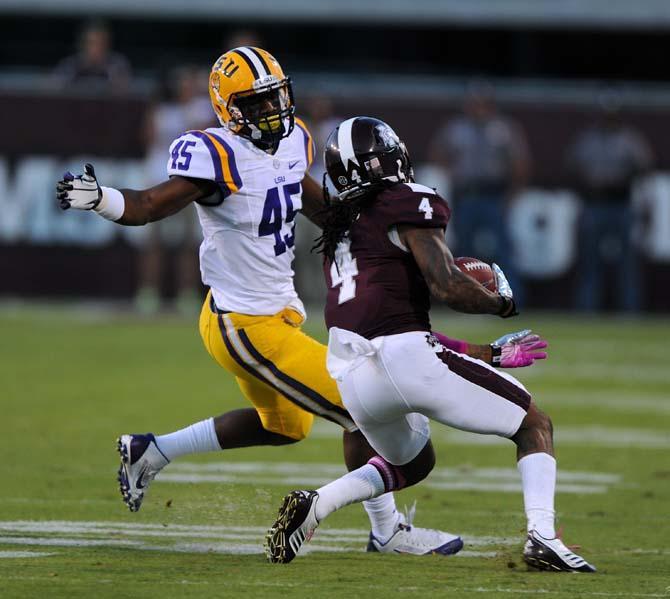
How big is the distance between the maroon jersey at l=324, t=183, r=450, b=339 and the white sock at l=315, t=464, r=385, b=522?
519 millimetres

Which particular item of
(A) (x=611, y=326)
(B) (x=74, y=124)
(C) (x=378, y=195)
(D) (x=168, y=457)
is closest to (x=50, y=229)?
(B) (x=74, y=124)

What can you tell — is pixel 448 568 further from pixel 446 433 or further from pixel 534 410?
pixel 446 433

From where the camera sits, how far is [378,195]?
5148 millimetres

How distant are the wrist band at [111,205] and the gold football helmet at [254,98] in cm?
67

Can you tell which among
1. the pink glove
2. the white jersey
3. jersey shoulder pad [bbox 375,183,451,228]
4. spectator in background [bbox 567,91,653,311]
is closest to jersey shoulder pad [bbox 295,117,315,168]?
the white jersey

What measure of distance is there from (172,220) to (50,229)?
1181 millimetres

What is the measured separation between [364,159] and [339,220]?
0.22 meters

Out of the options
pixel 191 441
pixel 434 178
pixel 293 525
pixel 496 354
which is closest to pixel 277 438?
pixel 191 441

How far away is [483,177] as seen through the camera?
47.6ft

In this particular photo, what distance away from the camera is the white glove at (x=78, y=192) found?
525 centimetres

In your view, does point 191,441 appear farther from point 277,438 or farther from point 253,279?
point 253,279

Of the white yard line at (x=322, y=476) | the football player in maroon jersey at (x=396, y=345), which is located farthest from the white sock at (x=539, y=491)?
the white yard line at (x=322, y=476)

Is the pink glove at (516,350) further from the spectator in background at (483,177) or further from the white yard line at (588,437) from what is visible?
the spectator in background at (483,177)

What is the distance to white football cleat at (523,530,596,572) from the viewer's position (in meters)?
4.98
